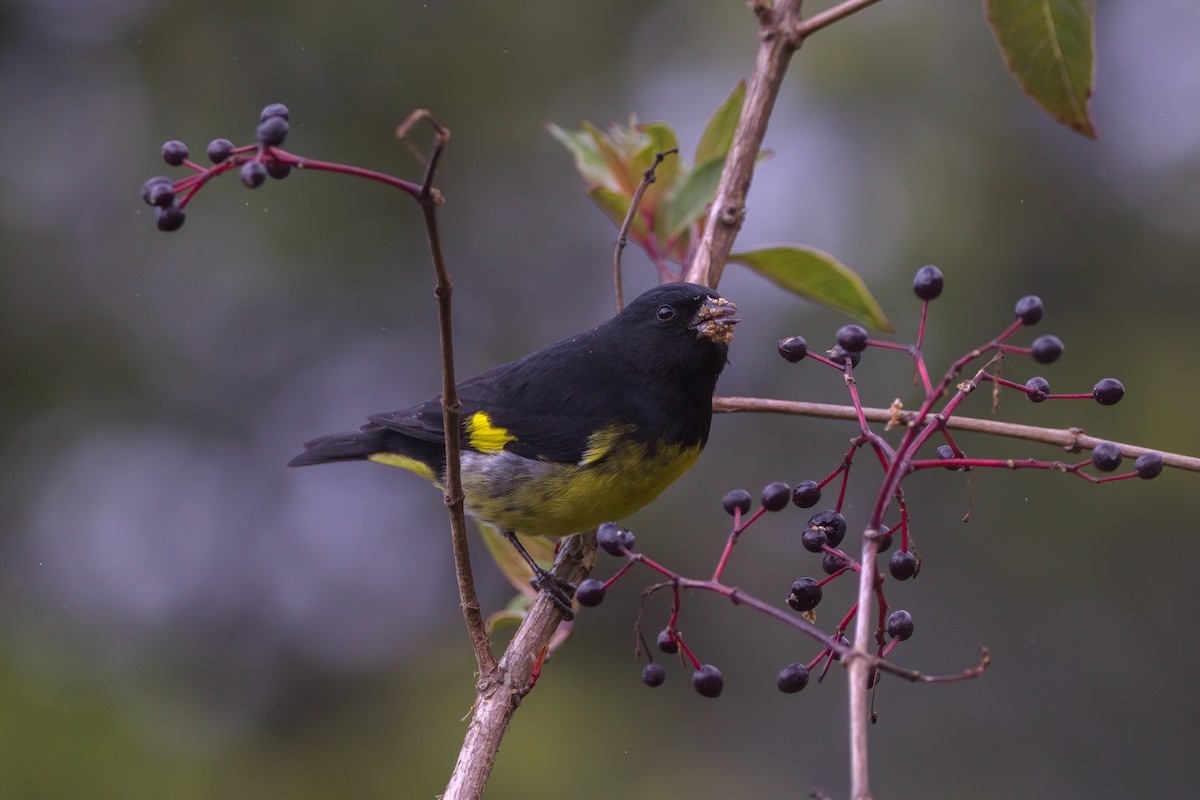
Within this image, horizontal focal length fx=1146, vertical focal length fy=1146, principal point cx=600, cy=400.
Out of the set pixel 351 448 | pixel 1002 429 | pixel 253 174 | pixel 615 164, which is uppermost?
pixel 615 164

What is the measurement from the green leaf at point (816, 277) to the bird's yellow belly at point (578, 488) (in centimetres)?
64

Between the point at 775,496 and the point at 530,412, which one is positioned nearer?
the point at 775,496

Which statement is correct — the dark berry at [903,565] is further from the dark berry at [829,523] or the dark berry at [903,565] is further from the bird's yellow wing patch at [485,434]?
the bird's yellow wing patch at [485,434]

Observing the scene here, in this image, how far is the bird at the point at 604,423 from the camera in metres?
3.34

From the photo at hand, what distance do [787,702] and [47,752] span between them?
12.3 feet

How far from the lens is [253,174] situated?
165 centimetres

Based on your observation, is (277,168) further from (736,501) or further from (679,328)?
(679,328)

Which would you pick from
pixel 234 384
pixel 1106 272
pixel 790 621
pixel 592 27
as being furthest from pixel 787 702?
pixel 790 621

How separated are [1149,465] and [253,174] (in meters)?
1.44

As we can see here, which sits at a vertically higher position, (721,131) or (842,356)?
(721,131)

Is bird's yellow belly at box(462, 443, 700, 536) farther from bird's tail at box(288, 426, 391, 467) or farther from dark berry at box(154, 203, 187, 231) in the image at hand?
dark berry at box(154, 203, 187, 231)

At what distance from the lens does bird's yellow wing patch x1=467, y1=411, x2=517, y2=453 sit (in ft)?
11.9

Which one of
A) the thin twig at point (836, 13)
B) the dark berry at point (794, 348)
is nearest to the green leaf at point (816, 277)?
the thin twig at point (836, 13)

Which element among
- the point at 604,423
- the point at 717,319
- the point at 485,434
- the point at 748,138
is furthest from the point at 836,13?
the point at 485,434
